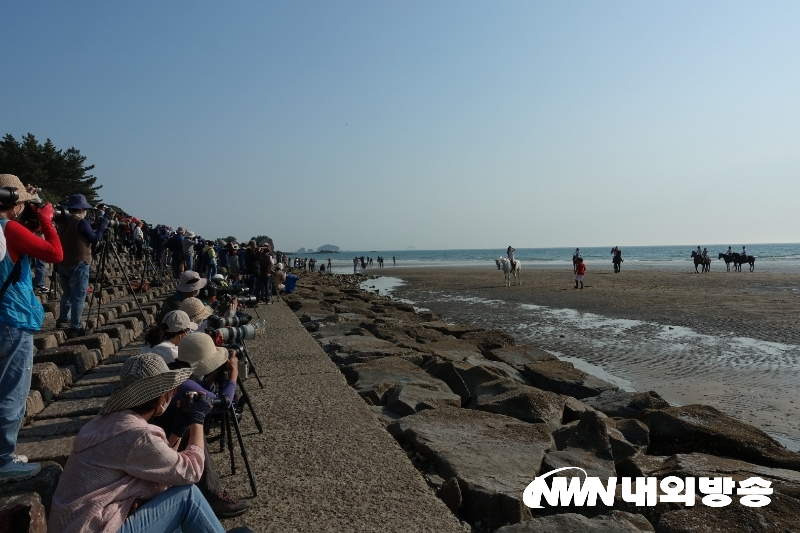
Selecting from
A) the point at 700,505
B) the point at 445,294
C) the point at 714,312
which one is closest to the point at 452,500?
the point at 700,505

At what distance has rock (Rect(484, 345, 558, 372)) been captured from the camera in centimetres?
905

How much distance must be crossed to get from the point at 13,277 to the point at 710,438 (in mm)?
5210

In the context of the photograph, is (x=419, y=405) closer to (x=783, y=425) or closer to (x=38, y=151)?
(x=783, y=425)

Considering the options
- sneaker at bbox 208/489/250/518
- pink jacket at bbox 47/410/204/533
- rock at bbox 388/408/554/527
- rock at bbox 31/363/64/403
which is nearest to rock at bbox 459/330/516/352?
rock at bbox 388/408/554/527

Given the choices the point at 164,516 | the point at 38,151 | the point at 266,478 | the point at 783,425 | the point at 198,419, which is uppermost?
the point at 38,151

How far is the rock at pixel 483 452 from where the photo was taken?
357cm

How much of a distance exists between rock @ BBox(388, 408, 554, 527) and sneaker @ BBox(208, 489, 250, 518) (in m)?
1.36

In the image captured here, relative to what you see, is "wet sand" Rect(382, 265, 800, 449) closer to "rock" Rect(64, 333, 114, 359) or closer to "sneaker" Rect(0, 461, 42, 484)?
"sneaker" Rect(0, 461, 42, 484)

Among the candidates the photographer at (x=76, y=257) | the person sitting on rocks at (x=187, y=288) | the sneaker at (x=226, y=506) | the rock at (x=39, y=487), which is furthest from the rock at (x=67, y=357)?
the sneaker at (x=226, y=506)

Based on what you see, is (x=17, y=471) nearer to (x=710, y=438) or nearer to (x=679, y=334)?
(x=710, y=438)

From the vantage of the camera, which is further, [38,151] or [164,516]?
[38,151]

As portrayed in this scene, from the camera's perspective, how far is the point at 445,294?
24.7 m

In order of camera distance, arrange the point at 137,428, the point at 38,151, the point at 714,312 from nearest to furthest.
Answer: the point at 137,428 < the point at 714,312 < the point at 38,151

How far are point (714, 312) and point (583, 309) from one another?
339 centimetres
